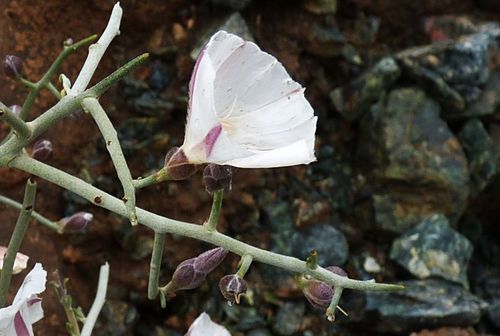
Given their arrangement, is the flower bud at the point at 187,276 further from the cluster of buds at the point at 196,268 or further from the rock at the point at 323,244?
the rock at the point at 323,244

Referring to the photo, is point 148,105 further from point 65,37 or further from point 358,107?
point 358,107

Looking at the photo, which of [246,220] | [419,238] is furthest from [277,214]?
[419,238]

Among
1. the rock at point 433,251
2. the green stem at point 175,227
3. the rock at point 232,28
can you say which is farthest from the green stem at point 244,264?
the rock at point 433,251

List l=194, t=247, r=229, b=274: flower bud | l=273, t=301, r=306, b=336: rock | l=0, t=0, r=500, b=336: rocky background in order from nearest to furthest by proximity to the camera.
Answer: l=194, t=247, r=229, b=274: flower bud, l=0, t=0, r=500, b=336: rocky background, l=273, t=301, r=306, b=336: rock

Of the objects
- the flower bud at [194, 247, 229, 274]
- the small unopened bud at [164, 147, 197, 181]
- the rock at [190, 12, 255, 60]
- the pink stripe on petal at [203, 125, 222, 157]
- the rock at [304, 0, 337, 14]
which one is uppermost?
the pink stripe on petal at [203, 125, 222, 157]

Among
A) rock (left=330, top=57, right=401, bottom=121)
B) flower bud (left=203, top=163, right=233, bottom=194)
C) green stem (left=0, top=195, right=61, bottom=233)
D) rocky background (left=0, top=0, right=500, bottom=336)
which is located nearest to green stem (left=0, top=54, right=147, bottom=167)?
flower bud (left=203, top=163, right=233, bottom=194)

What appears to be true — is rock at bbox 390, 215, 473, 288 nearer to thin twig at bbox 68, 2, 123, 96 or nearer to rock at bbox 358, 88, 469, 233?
rock at bbox 358, 88, 469, 233

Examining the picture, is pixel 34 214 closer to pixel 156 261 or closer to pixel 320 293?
pixel 156 261
